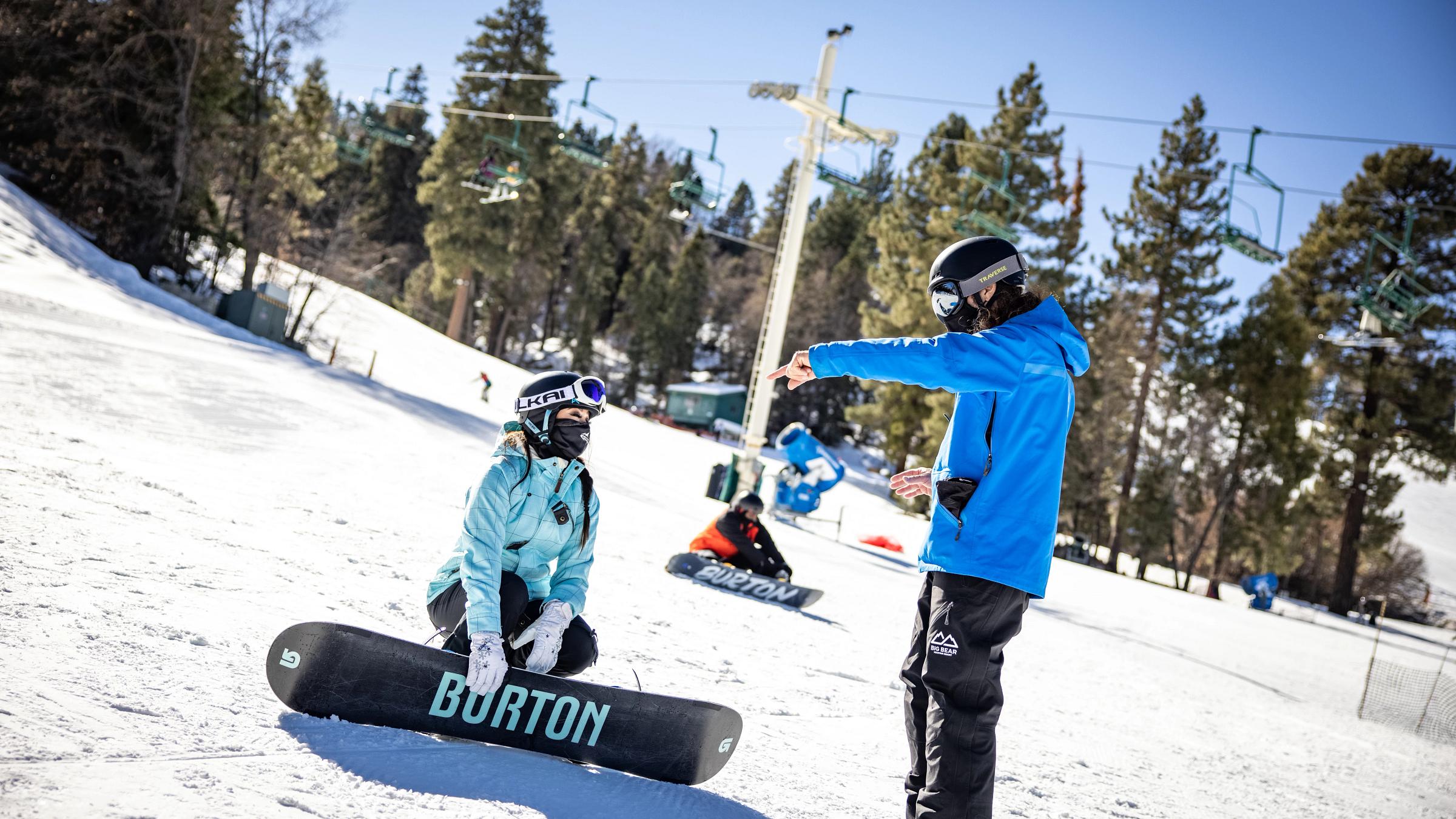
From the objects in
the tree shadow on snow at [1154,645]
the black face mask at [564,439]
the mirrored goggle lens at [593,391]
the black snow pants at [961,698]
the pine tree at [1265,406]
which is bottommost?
the tree shadow on snow at [1154,645]

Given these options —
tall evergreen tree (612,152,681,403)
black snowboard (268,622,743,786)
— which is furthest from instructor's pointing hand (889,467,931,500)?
tall evergreen tree (612,152,681,403)

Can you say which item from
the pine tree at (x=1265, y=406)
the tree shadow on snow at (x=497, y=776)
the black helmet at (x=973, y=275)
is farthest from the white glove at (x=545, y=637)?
the pine tree at (x=1265, y=406)

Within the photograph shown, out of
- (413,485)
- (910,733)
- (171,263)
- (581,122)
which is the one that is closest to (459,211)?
(171,263)

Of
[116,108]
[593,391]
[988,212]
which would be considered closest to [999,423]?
[593,391]

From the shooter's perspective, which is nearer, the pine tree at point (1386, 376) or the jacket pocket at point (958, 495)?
the jacket pocket at point (958, 495)

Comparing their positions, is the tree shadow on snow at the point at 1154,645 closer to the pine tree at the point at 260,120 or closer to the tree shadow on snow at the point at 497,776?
the tree shadow on snow at the point at 497,776

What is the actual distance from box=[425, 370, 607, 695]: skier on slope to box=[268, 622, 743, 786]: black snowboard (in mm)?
152

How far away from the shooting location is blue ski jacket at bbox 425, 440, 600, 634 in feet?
9.98

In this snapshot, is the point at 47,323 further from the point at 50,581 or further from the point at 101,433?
the point at 50,581

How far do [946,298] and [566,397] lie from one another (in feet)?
4.68

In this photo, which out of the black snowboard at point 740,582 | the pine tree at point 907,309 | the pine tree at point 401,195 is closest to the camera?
the black snowboard at point 740,582

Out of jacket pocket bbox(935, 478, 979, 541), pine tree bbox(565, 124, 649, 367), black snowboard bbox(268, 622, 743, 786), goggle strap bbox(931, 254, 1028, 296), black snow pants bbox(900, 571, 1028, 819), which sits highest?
pine tree bbox(565, 124, 649, 367)

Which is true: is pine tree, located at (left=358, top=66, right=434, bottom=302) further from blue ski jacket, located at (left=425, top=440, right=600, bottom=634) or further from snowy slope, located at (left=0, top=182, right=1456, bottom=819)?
blue ski jacket, located at (left=425, top=440, right=600, bottom=634)

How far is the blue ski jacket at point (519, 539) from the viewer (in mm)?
3043
